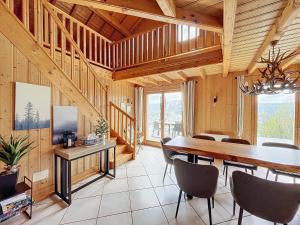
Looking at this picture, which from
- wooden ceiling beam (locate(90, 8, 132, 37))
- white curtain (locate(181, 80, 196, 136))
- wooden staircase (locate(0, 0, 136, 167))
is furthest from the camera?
wooden ceiling beam (locate(90, 8, 132, 37))

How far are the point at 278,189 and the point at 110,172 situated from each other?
3.00 m

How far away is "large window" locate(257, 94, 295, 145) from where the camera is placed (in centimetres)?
376

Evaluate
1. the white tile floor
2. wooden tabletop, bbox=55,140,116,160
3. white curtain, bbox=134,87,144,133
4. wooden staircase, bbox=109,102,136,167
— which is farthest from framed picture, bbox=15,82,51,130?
white curtain, bbox=134,87,144,133

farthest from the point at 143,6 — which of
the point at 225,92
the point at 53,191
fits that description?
the point at 225,92

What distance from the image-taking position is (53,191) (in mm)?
2635

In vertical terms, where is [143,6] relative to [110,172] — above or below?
above

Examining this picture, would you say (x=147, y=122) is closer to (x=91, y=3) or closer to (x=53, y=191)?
(x=53, y=191)

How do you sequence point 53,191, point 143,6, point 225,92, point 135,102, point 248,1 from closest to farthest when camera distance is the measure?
point 248,1
point 143,6
point 53,191
point 225,92
point 135,102

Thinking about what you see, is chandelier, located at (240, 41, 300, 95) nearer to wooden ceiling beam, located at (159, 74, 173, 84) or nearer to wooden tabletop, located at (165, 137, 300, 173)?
wooden tabletop, located at (165, 137, 300, 173)

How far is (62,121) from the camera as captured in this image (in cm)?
274

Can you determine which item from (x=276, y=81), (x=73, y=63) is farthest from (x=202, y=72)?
(x=73, y=63)

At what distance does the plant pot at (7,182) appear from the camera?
1808 millimetres

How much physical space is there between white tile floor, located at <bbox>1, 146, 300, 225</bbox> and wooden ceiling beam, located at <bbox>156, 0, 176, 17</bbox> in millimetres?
2434

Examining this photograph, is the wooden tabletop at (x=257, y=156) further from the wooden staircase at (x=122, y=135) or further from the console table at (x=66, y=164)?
the wooden staircase at (x=122, y=135)
